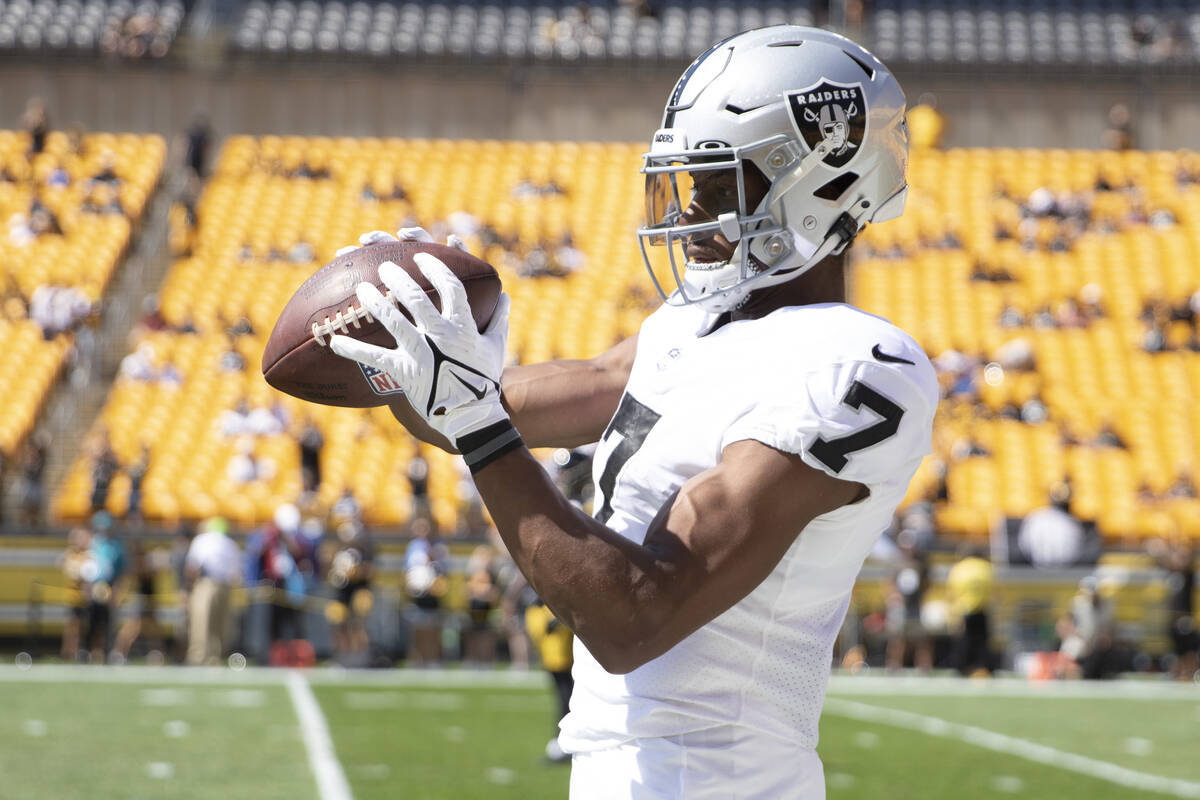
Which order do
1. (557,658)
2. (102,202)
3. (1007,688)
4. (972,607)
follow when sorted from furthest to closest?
(102,202), (972,607), (1007,688), (557,658)

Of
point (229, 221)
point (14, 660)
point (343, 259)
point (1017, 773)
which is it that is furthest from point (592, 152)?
point (343, 259)

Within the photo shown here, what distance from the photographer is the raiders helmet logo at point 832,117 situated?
212 centimetres

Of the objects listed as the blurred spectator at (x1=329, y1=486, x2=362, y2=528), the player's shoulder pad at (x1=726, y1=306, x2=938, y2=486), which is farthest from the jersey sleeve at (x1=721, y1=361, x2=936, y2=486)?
the blurred spectator at (x1=329, y1=486, x2=362, y2=528)

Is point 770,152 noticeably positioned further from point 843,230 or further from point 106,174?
point 106,174

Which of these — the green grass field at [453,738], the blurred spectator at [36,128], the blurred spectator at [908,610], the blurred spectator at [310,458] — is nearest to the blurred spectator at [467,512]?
the blurred spectator at [310,458]

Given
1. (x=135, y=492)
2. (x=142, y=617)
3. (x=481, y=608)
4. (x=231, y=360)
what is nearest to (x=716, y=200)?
(x=481, y=608)

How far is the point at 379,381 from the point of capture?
207 centimetres

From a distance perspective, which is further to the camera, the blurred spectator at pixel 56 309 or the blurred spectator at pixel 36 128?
the blurred spectator at pixel 36 128

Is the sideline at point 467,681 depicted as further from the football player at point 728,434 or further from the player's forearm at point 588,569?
the player's forearm at point 588,569

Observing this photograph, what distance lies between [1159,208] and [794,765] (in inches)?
766

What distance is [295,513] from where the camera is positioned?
539 inches

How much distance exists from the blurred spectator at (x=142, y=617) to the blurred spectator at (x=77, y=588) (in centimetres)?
35

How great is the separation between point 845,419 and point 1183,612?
1245 centimetres

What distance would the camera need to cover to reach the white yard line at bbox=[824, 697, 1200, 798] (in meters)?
7.51
